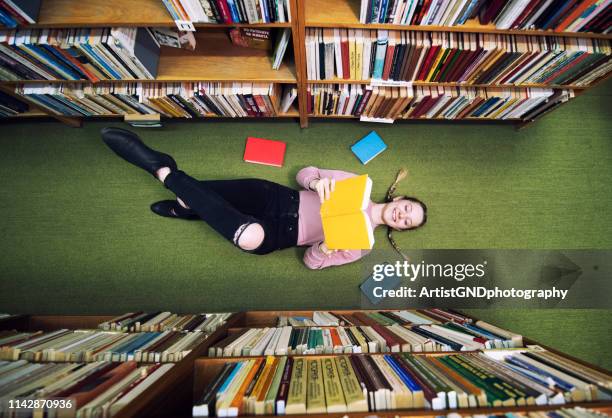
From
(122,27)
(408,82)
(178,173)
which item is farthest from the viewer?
(408,82)

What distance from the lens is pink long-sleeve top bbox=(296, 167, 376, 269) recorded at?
1.82m

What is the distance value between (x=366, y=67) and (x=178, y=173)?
1110 mm

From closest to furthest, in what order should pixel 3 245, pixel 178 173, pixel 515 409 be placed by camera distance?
pixel 515 409 < pixel 178 173 < pixel 3 245

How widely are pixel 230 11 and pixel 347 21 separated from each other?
0.51m

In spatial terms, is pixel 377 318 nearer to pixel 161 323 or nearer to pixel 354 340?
pixel 354 340

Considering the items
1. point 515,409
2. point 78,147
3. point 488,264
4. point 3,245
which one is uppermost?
point 78,147

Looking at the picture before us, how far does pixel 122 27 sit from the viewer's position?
4.55 feet

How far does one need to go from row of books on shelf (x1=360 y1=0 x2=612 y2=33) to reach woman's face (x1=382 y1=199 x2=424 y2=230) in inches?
35.5

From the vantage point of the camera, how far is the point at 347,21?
52.5 inches

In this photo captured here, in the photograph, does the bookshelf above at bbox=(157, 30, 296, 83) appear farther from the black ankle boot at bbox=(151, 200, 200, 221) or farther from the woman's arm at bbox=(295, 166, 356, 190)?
the black ankle boot at bbox=(151, 200, 200, 221)

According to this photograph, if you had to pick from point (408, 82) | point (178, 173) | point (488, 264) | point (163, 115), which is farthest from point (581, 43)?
point (163, 115)

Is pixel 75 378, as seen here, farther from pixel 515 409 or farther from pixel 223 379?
pixel 515 409

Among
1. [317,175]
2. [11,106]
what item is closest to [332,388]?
[317,175]

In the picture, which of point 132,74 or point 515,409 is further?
point 132,74
